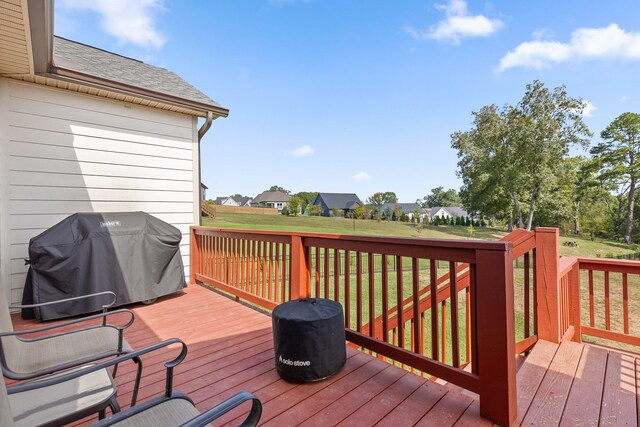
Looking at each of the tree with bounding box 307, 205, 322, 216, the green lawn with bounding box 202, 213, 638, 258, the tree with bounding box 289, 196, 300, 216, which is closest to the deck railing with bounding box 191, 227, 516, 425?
the green lawn with bounding box 202, 213, 638, 258

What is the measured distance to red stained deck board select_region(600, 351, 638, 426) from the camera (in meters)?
1.75

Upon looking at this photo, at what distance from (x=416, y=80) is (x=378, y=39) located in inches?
160

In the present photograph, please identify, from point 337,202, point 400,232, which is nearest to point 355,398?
point 400,232

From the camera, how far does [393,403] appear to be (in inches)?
73.4

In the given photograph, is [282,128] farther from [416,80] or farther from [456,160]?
[456,160]

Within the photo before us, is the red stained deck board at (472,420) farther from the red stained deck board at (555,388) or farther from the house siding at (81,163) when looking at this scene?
the house siding at (81,163)

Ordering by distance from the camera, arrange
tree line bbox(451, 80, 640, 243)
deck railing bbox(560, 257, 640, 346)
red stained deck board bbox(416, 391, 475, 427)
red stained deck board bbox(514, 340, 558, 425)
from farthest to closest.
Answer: tree line bbox(451, 80, 640, 243), deck railing bbox(560, 257, 640, 346), red stained deck board bbox(514, 340, 558, 425), red stained deck board bbox(416, 391, 475, 427)

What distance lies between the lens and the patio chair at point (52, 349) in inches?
62.1

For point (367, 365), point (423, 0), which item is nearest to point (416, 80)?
point (423, 0)

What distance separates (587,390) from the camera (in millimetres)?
2053

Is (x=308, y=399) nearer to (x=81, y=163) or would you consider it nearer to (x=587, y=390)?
(x=587, y=390)

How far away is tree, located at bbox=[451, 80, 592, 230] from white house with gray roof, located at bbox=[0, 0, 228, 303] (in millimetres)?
25577

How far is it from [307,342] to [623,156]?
37146 millimetres

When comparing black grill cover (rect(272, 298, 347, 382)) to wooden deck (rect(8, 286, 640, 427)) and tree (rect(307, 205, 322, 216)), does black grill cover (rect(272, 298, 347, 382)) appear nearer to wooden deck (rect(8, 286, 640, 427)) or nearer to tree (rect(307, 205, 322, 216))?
wooden deck (rect(8, 286, 640, 427))
